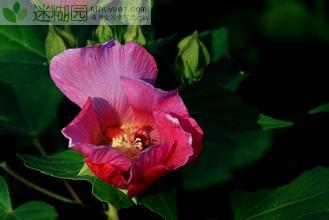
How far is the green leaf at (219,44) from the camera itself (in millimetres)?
2113

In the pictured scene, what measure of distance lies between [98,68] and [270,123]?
489mm

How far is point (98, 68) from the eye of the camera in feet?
4.86

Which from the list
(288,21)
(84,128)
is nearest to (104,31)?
(84,128)

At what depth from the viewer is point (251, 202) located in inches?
70.7

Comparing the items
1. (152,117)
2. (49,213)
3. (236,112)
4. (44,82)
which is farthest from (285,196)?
(44,82)

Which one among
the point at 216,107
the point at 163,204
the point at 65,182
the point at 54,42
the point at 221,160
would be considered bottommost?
the point at 221,160

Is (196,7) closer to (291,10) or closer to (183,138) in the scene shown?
(291,10)

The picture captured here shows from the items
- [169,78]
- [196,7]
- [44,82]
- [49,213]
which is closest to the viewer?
[49,213]

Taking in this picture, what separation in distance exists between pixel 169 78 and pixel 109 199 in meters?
0.45

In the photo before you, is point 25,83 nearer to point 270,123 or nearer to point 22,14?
point 22,14

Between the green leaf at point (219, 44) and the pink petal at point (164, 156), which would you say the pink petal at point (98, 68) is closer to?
the pink petal at point (164, 156)

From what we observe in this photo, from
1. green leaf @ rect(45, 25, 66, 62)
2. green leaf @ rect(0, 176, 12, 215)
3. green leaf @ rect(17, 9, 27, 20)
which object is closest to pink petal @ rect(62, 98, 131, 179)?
green leaf @ rect(45, 25, 66, 62)

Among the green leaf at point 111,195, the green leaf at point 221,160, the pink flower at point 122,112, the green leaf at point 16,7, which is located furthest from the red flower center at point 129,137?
the green leaf at point 221,160

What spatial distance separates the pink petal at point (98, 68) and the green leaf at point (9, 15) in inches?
19.4
